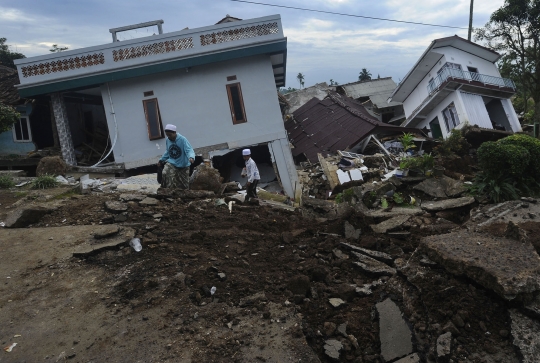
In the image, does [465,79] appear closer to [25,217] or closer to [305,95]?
[305,95]

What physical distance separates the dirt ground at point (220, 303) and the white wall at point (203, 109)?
9.05 m

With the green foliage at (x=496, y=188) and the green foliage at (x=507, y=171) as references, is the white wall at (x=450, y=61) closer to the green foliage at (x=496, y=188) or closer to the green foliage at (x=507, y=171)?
the green foliage at (x=507, y=171)

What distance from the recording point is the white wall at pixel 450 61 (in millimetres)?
21906

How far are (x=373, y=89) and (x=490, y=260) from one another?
29.4 metres

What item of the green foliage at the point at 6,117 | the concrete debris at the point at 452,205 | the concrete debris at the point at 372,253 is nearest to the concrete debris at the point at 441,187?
the concrete debris at the point at 452,205

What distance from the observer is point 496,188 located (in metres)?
8.73

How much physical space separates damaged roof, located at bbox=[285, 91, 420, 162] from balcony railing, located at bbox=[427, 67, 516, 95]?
3.80m

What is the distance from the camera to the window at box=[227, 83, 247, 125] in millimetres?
14570

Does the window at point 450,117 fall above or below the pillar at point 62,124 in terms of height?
below

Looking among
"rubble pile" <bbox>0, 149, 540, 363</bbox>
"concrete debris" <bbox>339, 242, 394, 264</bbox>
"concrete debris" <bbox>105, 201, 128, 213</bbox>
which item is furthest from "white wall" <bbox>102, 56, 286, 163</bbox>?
"concrete debris" <bbox>339, 242, 394, 264</bbox>

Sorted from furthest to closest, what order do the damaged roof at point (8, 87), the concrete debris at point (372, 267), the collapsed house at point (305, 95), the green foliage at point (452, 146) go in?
the collapsed house at point (305, 95)
the green foliage at point (452, 146)
the damaged roof at point (8, 87)
the concrete debris at point (372, 267)

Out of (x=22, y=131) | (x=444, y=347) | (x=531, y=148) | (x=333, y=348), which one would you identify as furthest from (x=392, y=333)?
(x=22, y=131)

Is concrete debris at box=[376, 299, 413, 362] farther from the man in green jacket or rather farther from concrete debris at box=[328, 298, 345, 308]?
the man in green jacket

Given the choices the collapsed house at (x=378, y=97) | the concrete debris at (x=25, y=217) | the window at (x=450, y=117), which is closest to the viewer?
the concrete debris at (x=25, y=217)
